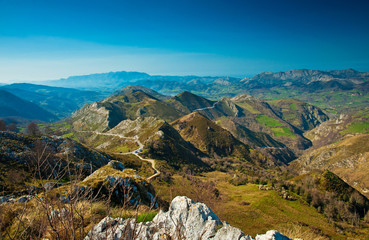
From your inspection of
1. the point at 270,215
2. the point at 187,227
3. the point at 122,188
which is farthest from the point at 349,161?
the point at 187,227

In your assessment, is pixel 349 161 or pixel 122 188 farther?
pixel 349 161

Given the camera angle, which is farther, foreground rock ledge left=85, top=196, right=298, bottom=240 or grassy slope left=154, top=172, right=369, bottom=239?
grassy slope left=154, top=172, right=369, bottom=239

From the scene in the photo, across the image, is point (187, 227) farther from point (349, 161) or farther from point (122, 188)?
point (349, 161)

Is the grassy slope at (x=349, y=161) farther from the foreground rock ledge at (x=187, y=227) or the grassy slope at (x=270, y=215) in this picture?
the foreground rock ledge at (x=187, y=227)

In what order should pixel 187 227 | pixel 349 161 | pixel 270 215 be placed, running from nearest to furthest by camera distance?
pixel 187 227, pixel 270 215, pixel 349 161

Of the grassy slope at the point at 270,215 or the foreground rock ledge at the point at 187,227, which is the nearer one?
the foreground rock ledge at the point at 187,227

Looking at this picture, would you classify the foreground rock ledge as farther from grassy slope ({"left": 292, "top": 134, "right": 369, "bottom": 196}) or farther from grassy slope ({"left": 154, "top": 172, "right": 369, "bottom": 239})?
grassy slope ({"left": 292, "top": 134, "right": 369, "bottom": 196})

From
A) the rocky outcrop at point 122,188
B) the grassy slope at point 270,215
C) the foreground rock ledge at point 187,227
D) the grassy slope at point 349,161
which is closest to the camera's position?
the foreground rock ledge at point 187,227

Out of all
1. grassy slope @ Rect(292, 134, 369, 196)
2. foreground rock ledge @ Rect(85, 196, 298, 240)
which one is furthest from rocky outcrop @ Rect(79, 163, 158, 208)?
grassy slope @ Rect(292, 134, 369, 196)

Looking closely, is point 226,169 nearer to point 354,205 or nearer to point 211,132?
point 211,132

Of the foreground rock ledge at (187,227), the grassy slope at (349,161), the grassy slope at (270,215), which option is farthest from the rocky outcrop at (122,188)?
the grassy slope at (349,161)

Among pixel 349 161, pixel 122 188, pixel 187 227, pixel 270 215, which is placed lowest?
pixel 349 161
